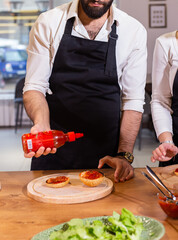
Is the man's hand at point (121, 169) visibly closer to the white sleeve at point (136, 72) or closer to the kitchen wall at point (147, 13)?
the white sleeve at point (136, 72)

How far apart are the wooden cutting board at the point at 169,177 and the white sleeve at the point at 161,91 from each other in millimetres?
316

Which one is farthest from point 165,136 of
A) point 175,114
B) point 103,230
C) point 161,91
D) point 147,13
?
point 147,13

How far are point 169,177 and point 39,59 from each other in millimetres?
887

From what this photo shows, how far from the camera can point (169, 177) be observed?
5.63ft

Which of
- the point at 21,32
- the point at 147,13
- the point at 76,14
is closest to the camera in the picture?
the point at 76,14

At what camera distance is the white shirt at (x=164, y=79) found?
209 cm

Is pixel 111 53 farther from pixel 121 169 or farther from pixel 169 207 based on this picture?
pixel 169 207

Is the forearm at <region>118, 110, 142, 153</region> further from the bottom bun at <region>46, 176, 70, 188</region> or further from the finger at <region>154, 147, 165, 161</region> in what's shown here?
the bottom bun at <region>46, 176, 70, 188</region>

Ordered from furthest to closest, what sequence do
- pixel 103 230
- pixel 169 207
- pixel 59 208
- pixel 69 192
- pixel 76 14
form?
pixel 76 14 < pixel 69 192 < pixel 59 208 < pixel 169 207 < pixel 103 230

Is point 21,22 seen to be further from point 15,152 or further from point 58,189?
point 58,189

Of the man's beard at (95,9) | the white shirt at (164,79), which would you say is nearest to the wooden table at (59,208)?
the white shirt at (164,79)

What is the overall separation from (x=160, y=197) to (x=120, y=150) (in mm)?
773

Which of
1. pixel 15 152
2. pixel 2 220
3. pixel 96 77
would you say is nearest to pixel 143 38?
pixel 96 77

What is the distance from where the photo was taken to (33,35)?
2080 mm
